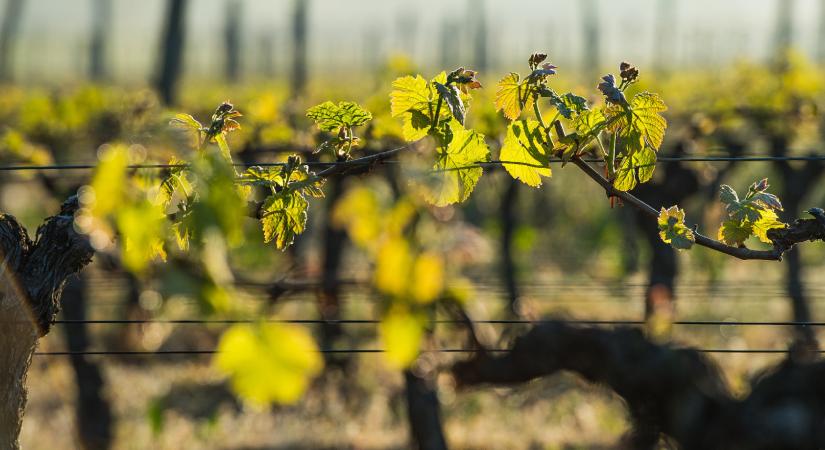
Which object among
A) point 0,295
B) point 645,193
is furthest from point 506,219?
point 0,295

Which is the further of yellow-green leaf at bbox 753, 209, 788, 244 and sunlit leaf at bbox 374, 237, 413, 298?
yellow-green leaf at bbox 753, 209, 788, 244

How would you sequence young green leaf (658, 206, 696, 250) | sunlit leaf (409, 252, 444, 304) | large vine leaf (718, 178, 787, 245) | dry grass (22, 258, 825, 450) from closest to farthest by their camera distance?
sunlit leaf (409, 252, 444, 304), young green leaf (658, 206, 696, 250), large vine leaf (718, 178, 787, 245), dry grass (22, 258, 825, 450)

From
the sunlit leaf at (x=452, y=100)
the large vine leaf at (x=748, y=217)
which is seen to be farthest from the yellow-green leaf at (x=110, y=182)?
the large vine leaf at (x=748, y=217)

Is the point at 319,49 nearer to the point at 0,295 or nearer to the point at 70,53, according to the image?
the point at 70,53

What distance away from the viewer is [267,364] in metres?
0.94

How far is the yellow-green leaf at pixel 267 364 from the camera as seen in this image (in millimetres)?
938

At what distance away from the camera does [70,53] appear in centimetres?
7050

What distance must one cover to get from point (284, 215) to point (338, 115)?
0.28m

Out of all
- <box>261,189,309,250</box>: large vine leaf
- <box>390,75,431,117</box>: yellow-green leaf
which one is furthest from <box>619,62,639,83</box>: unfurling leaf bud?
<box>261,189,309,250</box>: large vine leaf

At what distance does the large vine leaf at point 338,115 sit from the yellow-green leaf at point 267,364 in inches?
49.2

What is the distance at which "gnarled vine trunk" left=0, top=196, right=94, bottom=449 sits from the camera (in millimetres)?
2312

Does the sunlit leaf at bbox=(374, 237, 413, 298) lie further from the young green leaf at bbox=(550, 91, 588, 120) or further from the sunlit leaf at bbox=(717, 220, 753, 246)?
the sunlit leaf at bbox=(717, 220, 753, 246)

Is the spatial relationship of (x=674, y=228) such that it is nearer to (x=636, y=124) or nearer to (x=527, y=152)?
(x=636, y=124)

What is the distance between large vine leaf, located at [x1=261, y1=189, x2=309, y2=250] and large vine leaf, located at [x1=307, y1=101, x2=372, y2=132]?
223 mm
